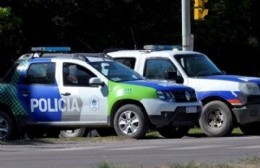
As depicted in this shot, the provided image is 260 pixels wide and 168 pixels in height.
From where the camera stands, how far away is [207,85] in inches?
773

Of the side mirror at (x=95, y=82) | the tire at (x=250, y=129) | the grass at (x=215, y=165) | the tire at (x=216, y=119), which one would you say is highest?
the side mirror at (x=95, y=82)

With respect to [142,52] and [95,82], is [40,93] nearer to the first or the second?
[95,82]

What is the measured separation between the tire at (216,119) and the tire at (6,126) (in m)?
4.33

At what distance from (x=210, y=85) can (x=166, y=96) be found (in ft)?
5.16

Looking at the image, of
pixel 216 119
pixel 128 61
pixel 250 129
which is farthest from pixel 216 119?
pixel 128 61

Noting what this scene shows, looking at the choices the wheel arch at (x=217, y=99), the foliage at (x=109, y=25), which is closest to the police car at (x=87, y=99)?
the wheel arch at (x=217, y=99)

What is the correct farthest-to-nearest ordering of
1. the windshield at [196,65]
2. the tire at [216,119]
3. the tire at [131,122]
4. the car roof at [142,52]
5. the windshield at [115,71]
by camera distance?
1. the car roof at [142,52]
2. the windshield at [196,65]
3. the tire at [216,119]
4. the windshield at [115,71]
5. the tire at [131,122]

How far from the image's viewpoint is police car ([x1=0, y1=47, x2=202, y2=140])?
60.4 feet

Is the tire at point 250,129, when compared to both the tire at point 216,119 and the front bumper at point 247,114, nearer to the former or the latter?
the front bumper at point 247,114

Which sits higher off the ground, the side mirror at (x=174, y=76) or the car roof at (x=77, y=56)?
the car roof at (x=77, y=56)

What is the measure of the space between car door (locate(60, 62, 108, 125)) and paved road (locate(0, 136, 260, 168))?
73cm

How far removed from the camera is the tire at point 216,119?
19375 mm

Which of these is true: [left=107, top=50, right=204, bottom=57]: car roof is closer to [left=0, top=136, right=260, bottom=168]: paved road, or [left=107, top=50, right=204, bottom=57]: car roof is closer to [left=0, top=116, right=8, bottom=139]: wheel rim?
[left=0, top=136, right=260, bottom=168]: paved road

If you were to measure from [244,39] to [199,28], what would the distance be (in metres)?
5.67
